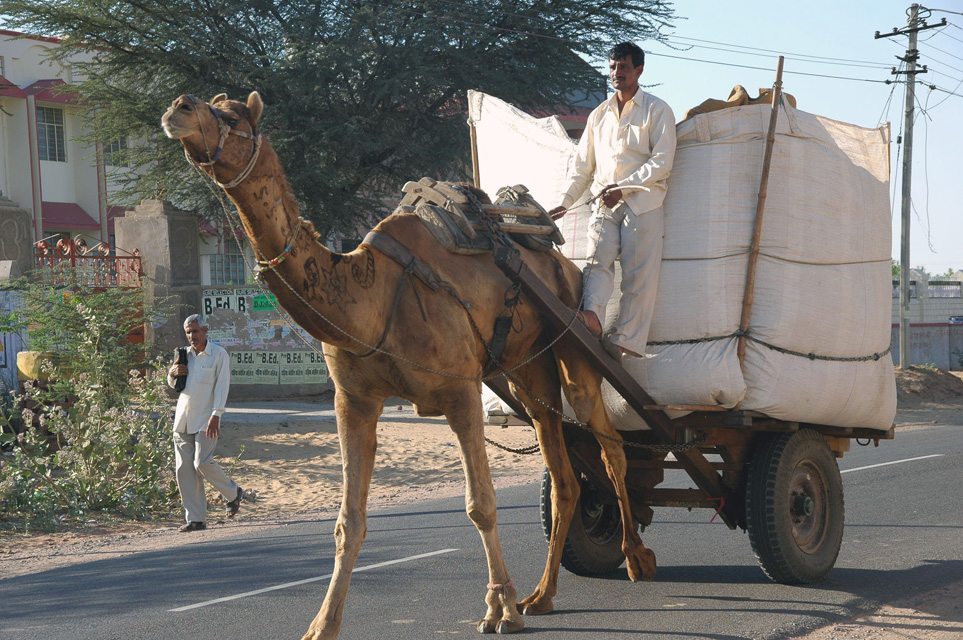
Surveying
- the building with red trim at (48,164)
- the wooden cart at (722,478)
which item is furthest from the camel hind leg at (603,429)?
the building with red trim at (48,164)

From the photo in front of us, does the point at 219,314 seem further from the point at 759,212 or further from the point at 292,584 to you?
the point at 759,212

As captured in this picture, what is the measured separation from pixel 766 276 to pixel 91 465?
8065 millimetres

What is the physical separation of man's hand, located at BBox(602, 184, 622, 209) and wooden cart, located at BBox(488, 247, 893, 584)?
0.81 metres

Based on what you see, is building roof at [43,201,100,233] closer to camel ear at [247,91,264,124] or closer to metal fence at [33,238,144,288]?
metal fence at [33,238,144,288]

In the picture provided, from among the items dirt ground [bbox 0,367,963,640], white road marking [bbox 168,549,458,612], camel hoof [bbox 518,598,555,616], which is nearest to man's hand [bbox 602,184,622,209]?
camel hoof [bbox 518,598,555,616]

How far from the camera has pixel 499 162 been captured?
311 inches

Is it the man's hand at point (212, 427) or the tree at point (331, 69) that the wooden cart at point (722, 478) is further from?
the tree at point (331, 69)

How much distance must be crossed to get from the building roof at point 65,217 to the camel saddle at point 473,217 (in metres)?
28.7

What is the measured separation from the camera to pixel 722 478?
6754mm

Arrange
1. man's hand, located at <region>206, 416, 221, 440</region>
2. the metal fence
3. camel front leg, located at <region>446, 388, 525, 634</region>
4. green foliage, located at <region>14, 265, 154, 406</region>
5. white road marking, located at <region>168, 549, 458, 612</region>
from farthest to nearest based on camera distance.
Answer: the metal fence, green foliage, located at <region>14, 265, 154, 406</region>, man's hand, located at <region>206, 416, 221, 440</region>, white road marking, located at <region>168, 549, 458, 612</region>, camel front leg, located at <region>446, 388, 525, 634</region>

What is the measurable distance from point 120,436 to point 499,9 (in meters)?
12.8

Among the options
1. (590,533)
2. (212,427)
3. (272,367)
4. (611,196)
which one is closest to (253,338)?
(272,367)

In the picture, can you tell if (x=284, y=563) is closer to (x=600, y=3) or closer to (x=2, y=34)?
(x=600, y=3)

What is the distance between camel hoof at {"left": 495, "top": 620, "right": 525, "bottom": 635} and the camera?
545 centimetres
